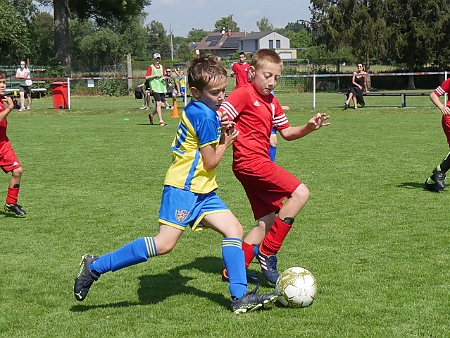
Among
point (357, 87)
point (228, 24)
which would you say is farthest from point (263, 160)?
point (228, 24)

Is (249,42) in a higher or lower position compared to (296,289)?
higher

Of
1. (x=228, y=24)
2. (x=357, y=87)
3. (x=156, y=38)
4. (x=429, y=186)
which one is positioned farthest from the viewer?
(x=228, y=24)

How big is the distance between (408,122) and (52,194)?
42.9ft

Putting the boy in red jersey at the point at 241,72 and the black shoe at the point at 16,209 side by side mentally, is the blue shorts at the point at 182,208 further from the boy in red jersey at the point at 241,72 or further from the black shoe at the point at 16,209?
the boy in red jersey at the point at 241,72

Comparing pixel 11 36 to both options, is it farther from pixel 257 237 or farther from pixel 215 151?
pixel 215 151

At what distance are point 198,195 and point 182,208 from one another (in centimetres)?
16

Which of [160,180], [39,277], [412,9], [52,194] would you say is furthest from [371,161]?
[412,9]

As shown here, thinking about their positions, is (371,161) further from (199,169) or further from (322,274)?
(199,169)

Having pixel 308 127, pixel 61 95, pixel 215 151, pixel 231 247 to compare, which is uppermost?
pixel 61 95

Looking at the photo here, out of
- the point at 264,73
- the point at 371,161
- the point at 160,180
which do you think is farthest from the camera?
the point at 371,161

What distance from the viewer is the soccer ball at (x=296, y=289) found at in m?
4.52

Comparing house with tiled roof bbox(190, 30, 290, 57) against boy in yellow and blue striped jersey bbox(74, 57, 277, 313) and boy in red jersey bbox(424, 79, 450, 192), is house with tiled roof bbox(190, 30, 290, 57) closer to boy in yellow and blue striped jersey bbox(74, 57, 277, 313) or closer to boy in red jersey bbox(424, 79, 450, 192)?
boy in red jersey bbox(424, 79, 450, 192)

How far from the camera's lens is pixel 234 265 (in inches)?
177

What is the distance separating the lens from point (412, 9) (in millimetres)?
48844
